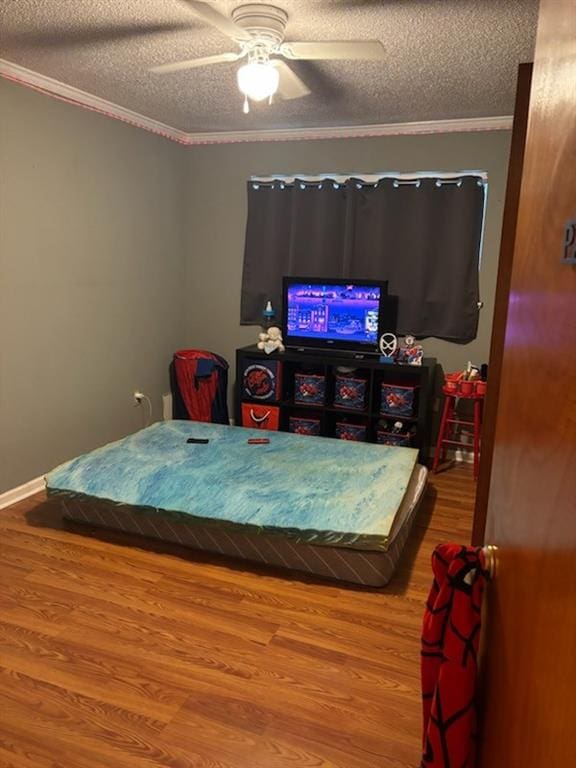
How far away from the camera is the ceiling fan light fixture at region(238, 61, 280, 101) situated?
2.35m

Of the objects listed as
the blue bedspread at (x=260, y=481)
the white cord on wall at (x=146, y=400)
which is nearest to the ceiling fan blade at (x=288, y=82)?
the blue bedspread at (x=260, y=481)

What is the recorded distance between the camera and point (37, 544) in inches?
114

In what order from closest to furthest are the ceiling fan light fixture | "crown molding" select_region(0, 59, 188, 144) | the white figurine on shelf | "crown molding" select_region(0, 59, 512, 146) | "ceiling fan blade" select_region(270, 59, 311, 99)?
the ceiling fan light fixture
"ceiling fan blade" select_region(270, 59, 311, 99)
"crown molding" select_region(0, 59, 188, 144)
"crown molding" select_region(0, 59, 512, 146)
the white figurine on shelf

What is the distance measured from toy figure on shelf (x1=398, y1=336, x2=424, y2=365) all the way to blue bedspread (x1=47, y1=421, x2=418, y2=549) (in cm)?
74

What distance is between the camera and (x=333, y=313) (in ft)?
14.0

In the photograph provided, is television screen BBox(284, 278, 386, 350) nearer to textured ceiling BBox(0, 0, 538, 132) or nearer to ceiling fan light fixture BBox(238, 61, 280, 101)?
textured ceiling BBox(0, 0, 538, 132)

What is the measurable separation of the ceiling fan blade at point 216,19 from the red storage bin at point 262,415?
2.59m

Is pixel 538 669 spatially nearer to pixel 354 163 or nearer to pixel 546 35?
pixel 546 35

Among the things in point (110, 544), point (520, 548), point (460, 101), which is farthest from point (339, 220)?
point (520, 548)

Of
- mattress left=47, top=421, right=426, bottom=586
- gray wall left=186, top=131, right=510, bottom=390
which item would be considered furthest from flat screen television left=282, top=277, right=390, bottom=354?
mattress left=47, top=421, right=426, bottom=586

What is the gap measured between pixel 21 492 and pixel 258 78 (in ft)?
8.64

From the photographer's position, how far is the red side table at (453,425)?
3.87 metres

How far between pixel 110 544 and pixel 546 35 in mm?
2780

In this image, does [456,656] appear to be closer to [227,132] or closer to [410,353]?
[410,353]
